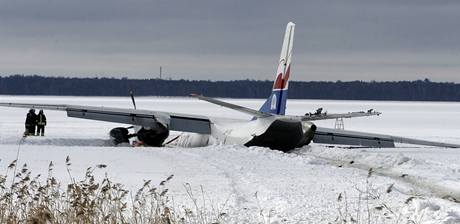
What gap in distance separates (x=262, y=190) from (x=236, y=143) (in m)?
12.8

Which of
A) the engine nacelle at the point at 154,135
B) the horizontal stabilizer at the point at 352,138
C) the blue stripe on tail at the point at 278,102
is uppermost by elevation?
the blue stripe on tail at the point at 278,102

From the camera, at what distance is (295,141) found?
2508cm

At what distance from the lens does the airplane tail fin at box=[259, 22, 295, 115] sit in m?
26.0

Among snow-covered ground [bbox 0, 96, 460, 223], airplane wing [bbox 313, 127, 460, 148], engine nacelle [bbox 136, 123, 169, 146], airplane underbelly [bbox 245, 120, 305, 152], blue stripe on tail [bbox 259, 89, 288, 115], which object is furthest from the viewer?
engine nacelle [bbox 136, 123, 169, 146]

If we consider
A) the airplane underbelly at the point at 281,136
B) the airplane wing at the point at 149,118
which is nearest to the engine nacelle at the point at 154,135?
the airplane wing at the point at 149,118

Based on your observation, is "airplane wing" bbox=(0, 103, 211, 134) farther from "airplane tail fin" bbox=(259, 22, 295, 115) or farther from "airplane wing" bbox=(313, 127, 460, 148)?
"airplane wing" bbox=(313, 127, 460, 148)

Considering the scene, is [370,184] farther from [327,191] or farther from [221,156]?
[221,156]

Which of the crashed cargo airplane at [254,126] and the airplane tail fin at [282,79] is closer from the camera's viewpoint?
the crashed cargo airplane at [254,126]

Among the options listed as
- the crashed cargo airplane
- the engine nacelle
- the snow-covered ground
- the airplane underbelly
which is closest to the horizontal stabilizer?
the crashed cargo airplane

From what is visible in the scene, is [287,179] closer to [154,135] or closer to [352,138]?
[352,138]

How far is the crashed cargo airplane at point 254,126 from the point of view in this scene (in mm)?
24594

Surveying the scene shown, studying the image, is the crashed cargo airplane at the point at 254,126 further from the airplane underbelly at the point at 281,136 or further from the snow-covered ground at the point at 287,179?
the snow-covered ground at the point at 287,179

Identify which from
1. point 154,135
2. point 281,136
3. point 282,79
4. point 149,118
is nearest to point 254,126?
point 281,136

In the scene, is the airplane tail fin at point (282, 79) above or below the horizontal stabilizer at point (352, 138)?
above
